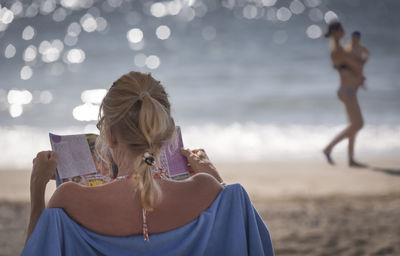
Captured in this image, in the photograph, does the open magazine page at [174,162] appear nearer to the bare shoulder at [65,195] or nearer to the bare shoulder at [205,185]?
the bare shoulder at [205,185]

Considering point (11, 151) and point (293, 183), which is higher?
point (11, 151)

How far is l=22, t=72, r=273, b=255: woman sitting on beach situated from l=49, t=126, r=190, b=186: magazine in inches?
5.7

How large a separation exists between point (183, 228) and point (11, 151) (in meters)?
7.20

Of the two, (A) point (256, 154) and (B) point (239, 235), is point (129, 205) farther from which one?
(A) point (256, 154)

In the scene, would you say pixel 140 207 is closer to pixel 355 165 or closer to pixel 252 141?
pixel 355 165

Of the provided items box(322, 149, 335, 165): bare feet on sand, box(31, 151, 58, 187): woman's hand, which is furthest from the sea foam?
box(31, 151, 58, 187): woman's hand

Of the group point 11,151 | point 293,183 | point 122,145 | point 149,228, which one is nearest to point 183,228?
point 149,228

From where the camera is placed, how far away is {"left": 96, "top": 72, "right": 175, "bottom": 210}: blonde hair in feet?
4.62

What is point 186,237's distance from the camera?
1.44m

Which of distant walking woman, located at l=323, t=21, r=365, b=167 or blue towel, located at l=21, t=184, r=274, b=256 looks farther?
distant walking woman, located at l=323, t=21, r=365, b=167

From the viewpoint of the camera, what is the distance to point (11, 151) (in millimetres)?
7895

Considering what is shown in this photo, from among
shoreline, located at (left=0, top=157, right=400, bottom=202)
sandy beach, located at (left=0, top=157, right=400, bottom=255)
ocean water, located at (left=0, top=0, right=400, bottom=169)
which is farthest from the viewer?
ocean water, located at (left=0, top=0, right=400, bottom=169)

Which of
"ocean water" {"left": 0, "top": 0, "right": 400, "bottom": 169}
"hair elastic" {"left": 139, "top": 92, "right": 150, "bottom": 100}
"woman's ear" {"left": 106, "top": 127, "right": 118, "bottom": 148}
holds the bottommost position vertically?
"woman's ear" {"left": 106, "top": 127, "right": 118, "bottom": 148}

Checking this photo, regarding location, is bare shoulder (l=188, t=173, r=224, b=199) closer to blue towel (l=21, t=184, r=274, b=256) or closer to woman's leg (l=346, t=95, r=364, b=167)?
blue towel (l=21, t=184, r=274, b=256)
